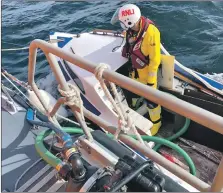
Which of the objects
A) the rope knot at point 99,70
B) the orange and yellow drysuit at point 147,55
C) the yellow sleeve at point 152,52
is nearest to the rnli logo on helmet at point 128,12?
the orange and yellow drysuit at point 147,55

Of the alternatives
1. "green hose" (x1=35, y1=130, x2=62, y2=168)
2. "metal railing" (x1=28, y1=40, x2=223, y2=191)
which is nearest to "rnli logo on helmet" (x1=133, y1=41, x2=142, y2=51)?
"green hose" (x1=35, y1=130, x2=62, y2=168)

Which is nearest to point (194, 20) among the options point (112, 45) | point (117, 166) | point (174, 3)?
point (174, 3)

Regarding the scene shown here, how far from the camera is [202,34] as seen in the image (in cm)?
952

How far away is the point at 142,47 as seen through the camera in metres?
5.05

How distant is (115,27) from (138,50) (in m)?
5.30

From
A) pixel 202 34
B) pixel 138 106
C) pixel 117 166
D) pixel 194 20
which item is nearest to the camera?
pixel 117 166

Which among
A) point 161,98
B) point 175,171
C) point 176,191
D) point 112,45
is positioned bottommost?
point 112,45

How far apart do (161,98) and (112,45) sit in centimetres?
425

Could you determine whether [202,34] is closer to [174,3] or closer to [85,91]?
[174,3]

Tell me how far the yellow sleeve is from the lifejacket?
9 centimetres

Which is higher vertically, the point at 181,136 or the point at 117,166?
the point at 117,166

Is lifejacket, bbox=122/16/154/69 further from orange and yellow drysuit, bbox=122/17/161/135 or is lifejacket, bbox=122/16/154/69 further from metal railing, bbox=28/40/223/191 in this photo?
metal railing, bbox=28/40/223/191

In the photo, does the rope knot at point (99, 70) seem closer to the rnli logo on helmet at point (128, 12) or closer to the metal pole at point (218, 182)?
the metal pole at point (218, 182)

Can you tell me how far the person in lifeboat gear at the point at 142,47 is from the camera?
4.87m
